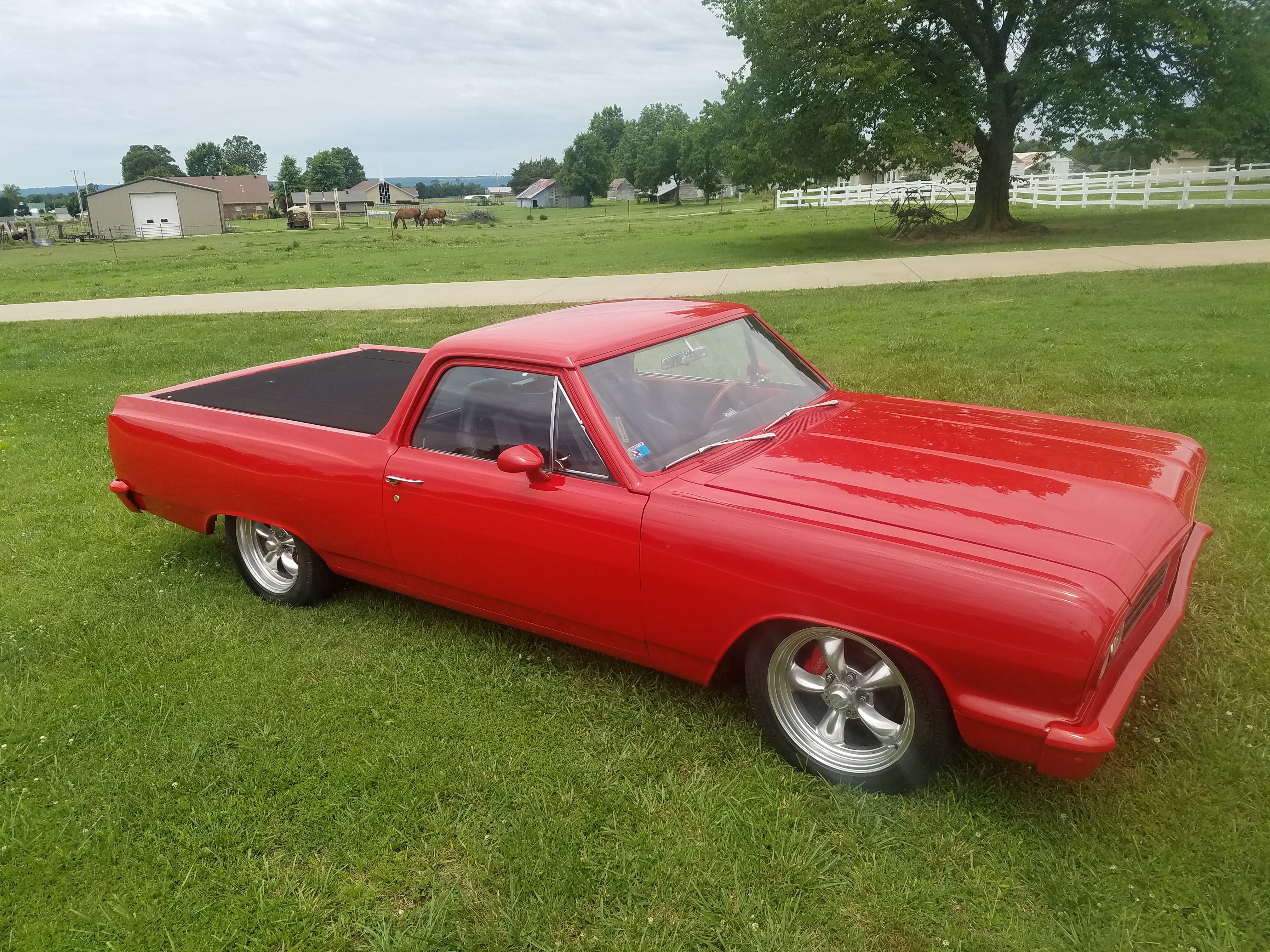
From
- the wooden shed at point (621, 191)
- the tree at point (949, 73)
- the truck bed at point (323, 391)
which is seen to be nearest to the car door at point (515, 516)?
the truck bed at point (323, 391)

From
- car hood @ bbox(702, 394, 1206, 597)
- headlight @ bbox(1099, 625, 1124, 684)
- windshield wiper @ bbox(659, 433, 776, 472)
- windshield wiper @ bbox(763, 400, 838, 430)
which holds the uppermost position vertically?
windshield wiper @ bbox(763, 400, 838, 430)

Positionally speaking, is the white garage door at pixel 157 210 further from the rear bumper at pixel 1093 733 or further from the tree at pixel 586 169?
the rear bumper at pixel 1093 733

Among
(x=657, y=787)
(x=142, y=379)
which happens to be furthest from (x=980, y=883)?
(x=142, y=379)

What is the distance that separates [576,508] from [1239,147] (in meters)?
34.7

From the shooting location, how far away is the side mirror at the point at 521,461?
3.13 meters

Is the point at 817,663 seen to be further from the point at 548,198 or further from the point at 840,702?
the point at 548,198

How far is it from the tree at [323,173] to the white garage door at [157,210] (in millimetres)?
64348

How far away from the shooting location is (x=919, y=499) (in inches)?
111

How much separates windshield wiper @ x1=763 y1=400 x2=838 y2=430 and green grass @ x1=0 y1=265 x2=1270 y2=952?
3.59 ft

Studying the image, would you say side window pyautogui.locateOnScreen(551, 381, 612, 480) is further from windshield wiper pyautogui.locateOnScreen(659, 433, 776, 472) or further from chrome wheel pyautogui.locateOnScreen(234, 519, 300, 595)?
chrome wheel pyautogui.locateOnScreen(234, 519, 300, 595)

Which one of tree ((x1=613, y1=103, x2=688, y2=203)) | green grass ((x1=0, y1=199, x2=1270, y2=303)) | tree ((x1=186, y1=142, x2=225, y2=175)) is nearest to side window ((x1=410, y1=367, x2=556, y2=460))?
green grass ((x1=0, y1=199, x2=1270, y2=303))

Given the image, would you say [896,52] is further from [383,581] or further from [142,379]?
[383,581]

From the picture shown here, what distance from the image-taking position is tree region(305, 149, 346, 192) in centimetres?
12188

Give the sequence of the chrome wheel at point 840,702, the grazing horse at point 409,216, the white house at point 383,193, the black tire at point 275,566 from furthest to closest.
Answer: the white house at point 383,193 → the grazing horse at point 409,216 → the black tire at point 275,566 → the chrome wheel at point 840,702
